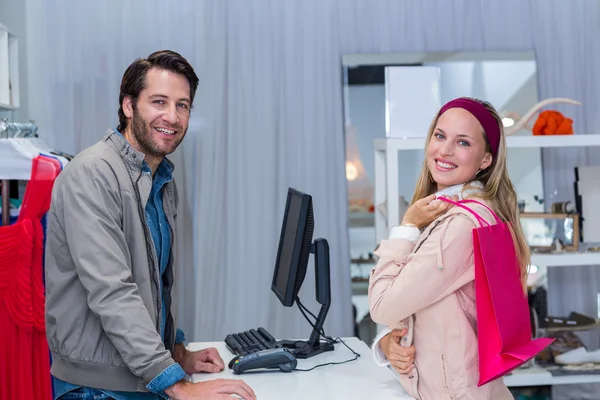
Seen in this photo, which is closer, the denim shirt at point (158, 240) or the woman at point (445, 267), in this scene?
the woman at point (445, 267)

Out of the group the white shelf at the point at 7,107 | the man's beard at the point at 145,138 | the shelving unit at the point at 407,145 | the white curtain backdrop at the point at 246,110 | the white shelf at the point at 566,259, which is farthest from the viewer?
the white curtain backdrop at the point at 246,110

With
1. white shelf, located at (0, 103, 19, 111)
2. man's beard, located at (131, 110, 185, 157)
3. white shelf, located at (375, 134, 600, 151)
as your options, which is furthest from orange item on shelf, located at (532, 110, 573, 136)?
white shelf, located at (0, 103, 19, 111)

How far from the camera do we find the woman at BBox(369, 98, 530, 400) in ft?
5.29

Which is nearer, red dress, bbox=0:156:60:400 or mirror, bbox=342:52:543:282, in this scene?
red dress, bbox=0:156:60:400

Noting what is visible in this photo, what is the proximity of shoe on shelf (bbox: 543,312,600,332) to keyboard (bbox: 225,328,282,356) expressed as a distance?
1666 millimetres

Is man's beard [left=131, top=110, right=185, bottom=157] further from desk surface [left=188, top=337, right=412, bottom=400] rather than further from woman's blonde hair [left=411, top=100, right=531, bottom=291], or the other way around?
woman's blonde hair [left=411, top=100, right=531, bottom=291]

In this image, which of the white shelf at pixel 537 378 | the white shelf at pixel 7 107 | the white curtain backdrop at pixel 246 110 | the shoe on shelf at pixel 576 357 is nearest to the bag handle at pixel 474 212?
the white shelf at pixel 537 378

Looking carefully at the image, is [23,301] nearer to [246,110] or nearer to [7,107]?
[7,107]

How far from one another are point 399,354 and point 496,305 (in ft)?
0.95

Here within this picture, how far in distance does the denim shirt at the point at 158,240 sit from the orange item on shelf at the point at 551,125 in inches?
72.7

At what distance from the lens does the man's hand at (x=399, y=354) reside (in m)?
1.70

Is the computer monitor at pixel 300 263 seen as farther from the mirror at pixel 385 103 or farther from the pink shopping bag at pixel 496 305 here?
the mirror at pixel 385 103

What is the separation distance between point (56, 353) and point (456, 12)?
288 centimetres

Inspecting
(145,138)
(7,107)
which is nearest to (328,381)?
(145,138)
